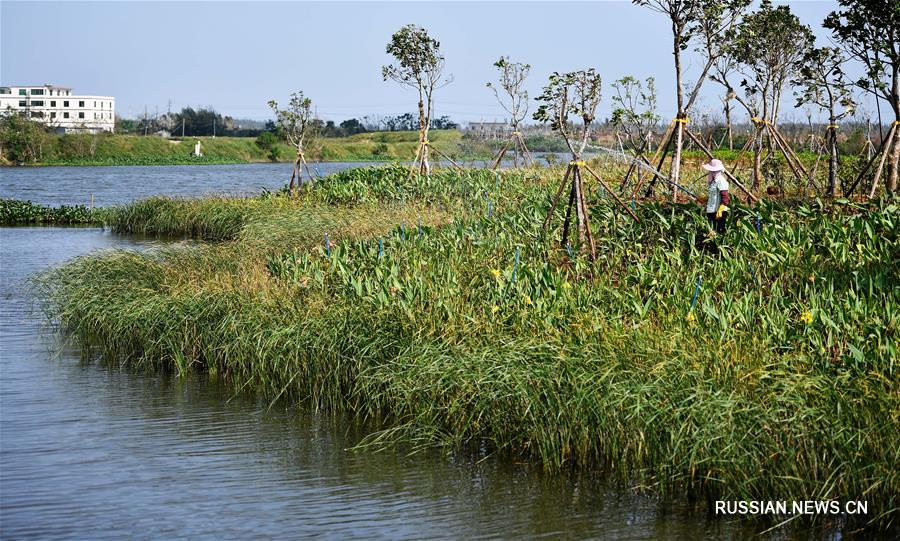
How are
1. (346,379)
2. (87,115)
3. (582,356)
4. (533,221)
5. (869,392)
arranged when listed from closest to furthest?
1. (869,392)
2. (582,356)
3. (346,379)
4. (533,221)
5. (87,115)

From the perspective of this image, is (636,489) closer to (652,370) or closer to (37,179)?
(652,370)

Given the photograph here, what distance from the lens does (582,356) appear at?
6.84 m

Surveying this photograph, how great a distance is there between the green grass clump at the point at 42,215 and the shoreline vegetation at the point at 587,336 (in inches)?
522

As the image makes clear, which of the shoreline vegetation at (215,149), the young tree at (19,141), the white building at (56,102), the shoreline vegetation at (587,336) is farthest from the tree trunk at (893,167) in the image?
the white building at (56,102)

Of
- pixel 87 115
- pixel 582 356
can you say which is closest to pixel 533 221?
pixel 582 356

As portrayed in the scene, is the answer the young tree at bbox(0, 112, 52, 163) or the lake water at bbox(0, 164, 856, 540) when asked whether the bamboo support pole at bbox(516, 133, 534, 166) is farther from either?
the young tree at bbox(0, 112, 52, 163)

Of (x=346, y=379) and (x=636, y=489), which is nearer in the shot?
(x=636, y=489)

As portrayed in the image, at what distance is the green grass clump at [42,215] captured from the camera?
24953 millimetres

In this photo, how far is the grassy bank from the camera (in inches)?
2571

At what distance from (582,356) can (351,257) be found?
4.76m

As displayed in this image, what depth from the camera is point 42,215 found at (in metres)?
25.3

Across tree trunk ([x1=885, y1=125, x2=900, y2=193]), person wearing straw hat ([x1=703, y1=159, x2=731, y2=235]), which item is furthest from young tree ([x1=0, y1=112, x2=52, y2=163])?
person wearing straw hat ([x1=703, y1=159, x2=731, y2=235])

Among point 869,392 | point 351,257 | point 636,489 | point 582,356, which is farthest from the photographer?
Answer: point 351,257

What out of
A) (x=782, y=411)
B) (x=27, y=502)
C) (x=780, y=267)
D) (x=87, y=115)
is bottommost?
(x=27, y=502)
